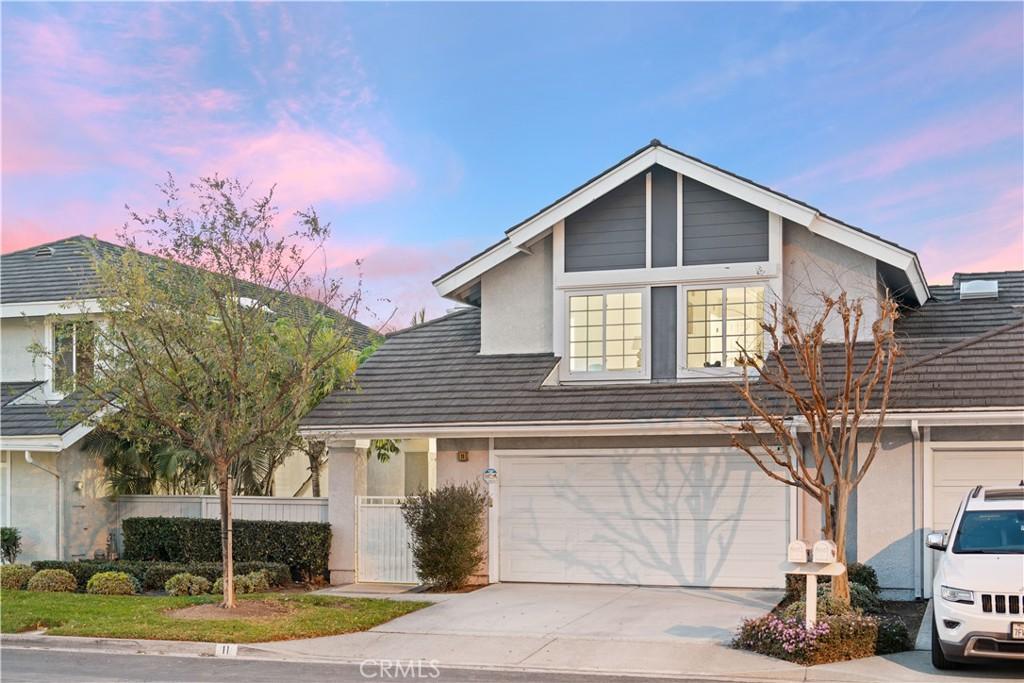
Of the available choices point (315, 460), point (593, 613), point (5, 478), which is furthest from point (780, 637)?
point (5, 478)

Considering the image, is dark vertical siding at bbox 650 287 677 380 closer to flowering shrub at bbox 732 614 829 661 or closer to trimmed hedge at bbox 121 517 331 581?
trimmed hedge at bbox 121 517 331 581

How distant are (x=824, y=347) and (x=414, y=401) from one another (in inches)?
277

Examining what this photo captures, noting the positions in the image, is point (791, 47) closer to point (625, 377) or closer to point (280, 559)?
point (625, 377)

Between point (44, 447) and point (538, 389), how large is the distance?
9.70 metres

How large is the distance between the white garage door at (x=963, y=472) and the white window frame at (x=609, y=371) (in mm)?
5075

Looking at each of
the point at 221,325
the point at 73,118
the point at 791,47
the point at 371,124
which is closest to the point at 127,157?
the point at 73,118

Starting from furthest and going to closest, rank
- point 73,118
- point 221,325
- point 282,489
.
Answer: point 282,489, point 73,118, point 221,325

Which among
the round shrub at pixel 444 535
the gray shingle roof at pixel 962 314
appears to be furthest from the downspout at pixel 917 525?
the round shrub at pixel 444 535

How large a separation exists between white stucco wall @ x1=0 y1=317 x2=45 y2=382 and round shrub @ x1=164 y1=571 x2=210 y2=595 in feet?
25.7

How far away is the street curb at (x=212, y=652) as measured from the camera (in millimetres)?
11648

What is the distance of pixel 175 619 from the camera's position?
15008 mm

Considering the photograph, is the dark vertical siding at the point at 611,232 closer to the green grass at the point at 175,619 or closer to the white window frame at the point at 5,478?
the green grass at the point at 175,619

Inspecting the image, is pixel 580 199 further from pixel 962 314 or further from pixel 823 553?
pixel 823 553

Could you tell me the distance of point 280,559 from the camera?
19500 mm
